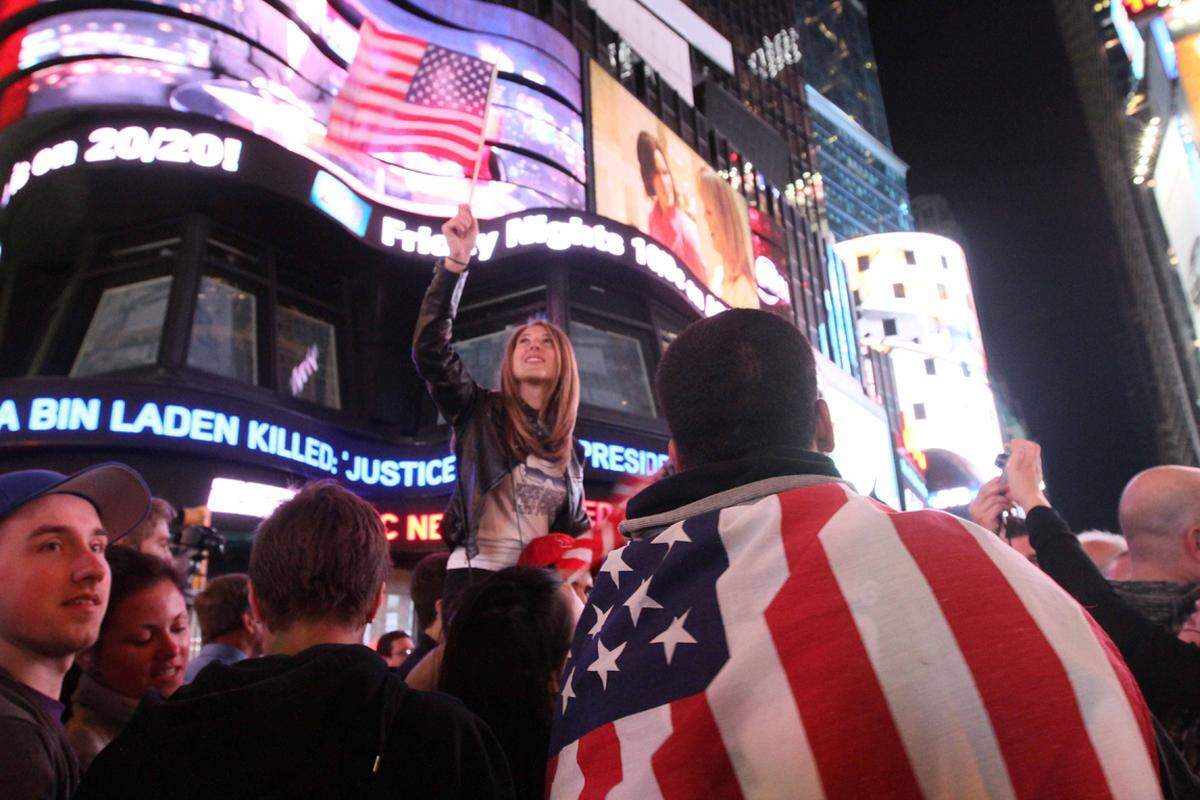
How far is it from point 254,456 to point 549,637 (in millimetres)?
10674

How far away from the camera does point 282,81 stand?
14688mm

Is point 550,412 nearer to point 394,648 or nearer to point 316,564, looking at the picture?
point 316,564

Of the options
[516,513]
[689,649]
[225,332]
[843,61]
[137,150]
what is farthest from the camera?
[843,61]

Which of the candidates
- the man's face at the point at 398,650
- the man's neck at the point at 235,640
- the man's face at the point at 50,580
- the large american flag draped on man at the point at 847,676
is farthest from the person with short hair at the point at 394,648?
the large american flag draped on man at the point at 847,676

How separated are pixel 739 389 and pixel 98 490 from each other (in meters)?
2.44

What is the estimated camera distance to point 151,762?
6.46 ft

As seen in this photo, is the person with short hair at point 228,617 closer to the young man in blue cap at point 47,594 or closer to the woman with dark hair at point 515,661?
the young man in blue cap at point 47,594

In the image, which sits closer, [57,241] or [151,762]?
[151,762]

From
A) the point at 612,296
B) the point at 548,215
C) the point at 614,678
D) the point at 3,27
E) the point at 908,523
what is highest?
the point at 3,27

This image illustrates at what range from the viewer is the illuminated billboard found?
42.8 feet

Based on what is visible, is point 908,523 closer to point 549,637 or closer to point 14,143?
point 549,637

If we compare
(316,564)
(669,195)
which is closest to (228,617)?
(316,564)

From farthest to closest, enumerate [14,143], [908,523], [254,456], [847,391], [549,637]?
[847,391], [14,143], [254,456], [549,637], [908,523]

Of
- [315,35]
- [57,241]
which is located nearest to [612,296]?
[315,35]
